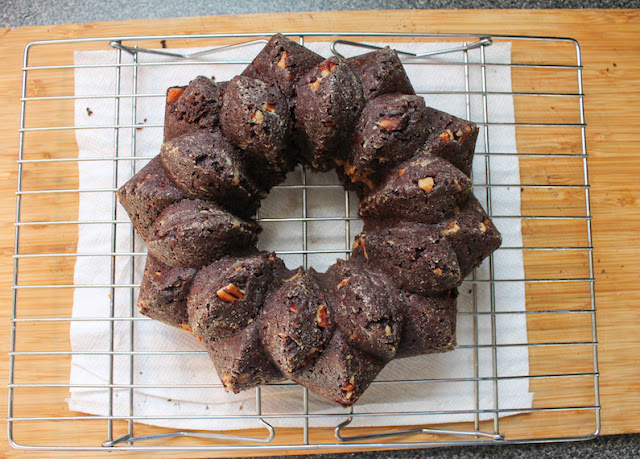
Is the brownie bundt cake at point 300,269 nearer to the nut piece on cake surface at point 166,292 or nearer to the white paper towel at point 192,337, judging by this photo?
the nut piece on cake surface at point 166,292

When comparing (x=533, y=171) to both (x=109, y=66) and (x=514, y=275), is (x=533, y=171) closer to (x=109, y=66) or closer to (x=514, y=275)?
(x=514, y=275)

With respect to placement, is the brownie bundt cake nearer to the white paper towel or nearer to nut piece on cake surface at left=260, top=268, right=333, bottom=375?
nut piece on cake surface at left=260, top=268, right=333, bottom=375

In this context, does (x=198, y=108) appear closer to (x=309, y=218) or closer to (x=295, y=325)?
(x=309, y=218)

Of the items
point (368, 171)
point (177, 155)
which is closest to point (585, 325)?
point (368, 171)

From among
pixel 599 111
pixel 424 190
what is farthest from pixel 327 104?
pixel 599 111

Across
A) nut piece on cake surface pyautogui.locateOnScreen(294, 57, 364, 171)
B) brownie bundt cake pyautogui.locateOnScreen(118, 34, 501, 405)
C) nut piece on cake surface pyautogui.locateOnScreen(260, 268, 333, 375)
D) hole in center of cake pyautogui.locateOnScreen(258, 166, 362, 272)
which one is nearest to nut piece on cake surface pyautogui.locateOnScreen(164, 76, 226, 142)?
brownie bundt cake pyautogui.locateOnScreen(118, 34, 501, 405)

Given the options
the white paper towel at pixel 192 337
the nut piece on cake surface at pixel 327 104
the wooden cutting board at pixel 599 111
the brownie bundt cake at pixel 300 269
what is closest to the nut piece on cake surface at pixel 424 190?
the brownie bundt cake at pixel 300 269
